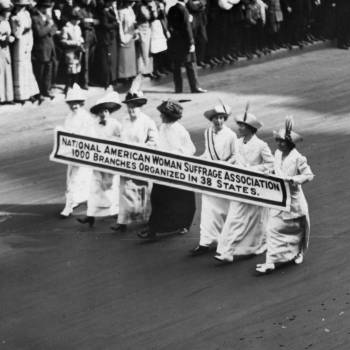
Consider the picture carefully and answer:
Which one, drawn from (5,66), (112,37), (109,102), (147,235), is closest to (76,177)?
(109,102)

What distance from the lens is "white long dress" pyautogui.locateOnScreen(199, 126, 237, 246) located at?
13062 millimetres

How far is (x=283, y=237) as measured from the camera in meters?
12.3

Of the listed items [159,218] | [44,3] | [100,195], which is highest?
[44,3]

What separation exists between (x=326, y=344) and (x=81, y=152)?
4132 millimetres

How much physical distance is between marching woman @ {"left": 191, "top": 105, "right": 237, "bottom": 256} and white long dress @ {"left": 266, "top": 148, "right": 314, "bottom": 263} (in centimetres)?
81

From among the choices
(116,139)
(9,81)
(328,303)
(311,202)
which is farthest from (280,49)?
(328,303)

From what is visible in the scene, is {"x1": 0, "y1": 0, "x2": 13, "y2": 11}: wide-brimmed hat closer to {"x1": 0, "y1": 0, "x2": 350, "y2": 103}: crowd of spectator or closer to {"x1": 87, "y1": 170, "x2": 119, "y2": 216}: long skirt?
{"x1": 0, "y1": 0, "x2": 350, "y2": 103}: crowd of spectator

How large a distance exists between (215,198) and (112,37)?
9140 mm

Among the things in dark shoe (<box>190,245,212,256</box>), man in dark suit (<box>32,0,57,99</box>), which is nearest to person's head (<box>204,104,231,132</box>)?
dark shoe (<box>190,245,212,256</box>)

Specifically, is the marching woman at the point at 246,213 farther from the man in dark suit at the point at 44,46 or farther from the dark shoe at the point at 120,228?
the man in dark suit at the point at 44,46

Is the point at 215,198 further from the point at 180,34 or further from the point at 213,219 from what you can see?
the point at 180,34

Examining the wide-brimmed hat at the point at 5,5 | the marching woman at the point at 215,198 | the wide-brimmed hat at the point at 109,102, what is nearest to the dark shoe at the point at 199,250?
the marching woman at the point at 215,198

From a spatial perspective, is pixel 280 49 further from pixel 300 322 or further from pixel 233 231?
pixel 300 322

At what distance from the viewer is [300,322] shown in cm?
1086
